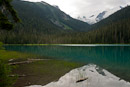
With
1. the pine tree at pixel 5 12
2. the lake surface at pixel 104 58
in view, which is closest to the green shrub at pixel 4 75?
the pine tree at pixel 5 12

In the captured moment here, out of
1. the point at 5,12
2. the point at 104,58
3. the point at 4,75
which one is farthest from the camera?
the point at 104,58

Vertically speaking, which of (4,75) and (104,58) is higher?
(4,75)

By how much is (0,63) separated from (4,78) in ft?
2.78

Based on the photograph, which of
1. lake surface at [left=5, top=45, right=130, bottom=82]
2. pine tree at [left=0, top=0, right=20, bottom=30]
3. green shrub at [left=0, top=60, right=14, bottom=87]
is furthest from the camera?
lake surface at [left=5, top=45, right=130, bottom=82]

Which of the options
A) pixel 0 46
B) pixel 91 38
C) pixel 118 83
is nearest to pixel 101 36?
pixel 91 38

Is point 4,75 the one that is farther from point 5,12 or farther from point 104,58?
point 104,58

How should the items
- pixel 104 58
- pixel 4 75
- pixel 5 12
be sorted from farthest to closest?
pixel 104 58
pixel 5 12
pixel 4 75

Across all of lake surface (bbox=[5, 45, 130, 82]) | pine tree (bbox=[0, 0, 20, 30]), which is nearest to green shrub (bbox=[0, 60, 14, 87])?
pine tree (bbox=[0, 0, 20, 30])

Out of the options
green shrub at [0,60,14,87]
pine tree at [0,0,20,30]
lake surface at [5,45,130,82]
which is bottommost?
lake surface at [5,45,130,82]

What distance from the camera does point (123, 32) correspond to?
165 meters

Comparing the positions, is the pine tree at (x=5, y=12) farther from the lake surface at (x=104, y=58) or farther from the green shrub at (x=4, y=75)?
the lake surface at (x=104, y=58)

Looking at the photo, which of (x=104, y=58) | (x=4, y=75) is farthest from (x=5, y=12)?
(x=104, y=58)

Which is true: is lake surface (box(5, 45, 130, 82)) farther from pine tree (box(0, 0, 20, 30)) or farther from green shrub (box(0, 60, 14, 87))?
pine tree (box(0, 0, 20, 30))

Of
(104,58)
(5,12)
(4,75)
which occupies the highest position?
(5,12)
